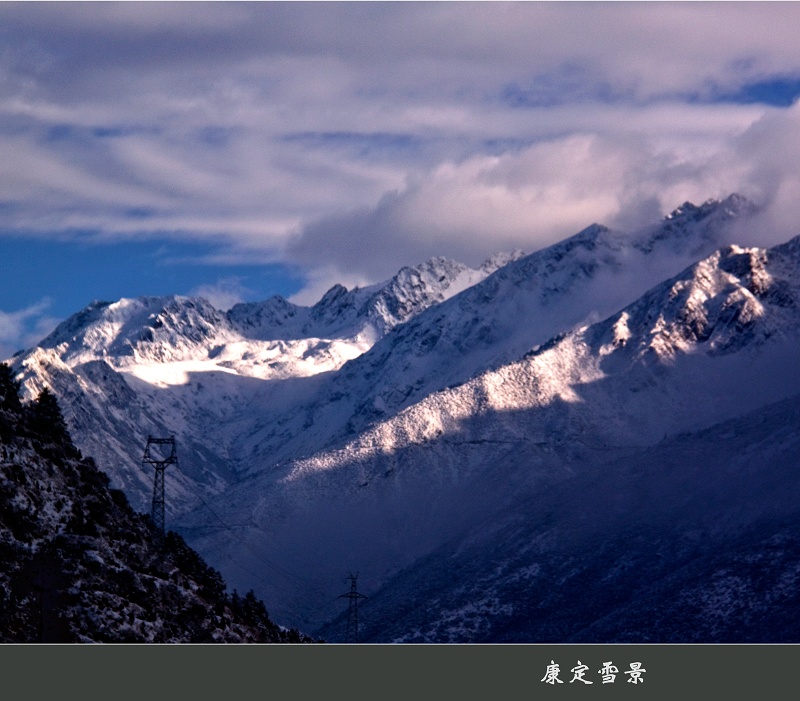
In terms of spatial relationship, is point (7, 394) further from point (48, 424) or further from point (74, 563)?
point (74, 563)

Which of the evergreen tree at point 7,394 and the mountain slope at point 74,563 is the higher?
the evergreen tree at point 7,394

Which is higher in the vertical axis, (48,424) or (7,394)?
(7,394)

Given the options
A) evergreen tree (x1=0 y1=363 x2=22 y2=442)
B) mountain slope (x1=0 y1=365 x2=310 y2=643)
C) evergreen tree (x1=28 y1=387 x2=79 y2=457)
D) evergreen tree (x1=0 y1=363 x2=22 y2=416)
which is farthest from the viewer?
evergreen tree (x1=28 y1=387 x2=79 y2=457)

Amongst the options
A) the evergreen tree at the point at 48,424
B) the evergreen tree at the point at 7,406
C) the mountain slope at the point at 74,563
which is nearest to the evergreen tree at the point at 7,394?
the evergreen tree at the point at 7,406

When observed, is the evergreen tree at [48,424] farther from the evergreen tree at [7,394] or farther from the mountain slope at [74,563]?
the evergreen tree at [7,394]

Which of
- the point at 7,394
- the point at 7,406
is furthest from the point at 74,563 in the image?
the point at 7,394

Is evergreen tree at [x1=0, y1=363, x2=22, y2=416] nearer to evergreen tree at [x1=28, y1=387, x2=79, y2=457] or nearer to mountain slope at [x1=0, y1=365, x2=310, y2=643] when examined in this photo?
mountain slope at [x1=0, y1=365, x2=310, y2=643]

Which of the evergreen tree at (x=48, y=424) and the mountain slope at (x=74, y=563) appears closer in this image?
the mountain slope at (x=74, y=563)

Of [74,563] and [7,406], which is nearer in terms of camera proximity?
[74,563]

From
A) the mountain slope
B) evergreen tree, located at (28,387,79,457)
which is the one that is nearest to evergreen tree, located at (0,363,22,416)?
the mountain slope

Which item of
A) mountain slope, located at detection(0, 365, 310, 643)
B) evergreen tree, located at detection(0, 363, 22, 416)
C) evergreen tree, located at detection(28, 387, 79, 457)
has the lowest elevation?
mountain slope, located at detection(0, 365, 310, 643)
